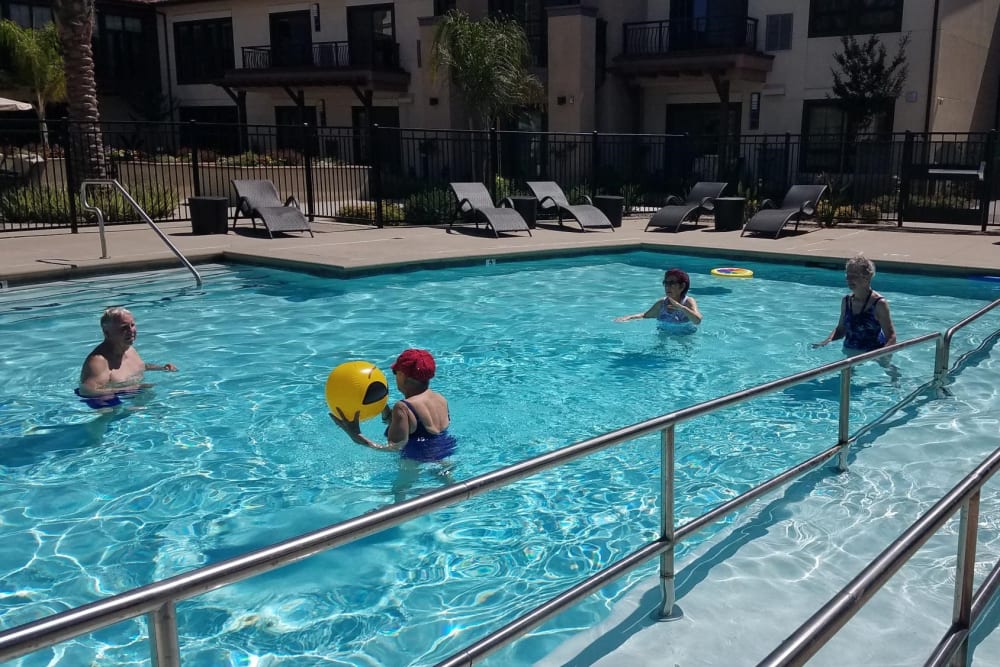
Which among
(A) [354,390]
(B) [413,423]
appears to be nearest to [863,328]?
(B) [413,423]

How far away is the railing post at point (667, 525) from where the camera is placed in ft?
9.86

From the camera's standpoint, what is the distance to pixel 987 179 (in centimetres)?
1592

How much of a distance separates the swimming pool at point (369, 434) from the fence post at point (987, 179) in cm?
551

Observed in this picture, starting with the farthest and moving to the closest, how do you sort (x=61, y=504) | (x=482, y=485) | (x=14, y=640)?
(x=61, y=504) → (x=482, y=485) → (x=14, y=640)

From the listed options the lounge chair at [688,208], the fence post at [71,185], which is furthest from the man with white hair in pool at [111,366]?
the lounge chair at [688,208]

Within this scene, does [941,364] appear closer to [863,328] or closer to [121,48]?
[863,328]

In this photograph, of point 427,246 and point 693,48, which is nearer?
point 427,246

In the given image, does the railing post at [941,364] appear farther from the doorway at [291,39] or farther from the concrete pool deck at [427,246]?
the doorway at [291,39]

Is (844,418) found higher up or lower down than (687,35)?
lower down

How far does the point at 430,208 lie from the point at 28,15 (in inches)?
887

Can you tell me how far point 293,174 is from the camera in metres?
22.2

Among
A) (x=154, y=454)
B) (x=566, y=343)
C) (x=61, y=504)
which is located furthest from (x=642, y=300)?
(x=61, y=504)

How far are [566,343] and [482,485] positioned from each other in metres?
7.08

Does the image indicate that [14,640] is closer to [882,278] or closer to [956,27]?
[882,278]
